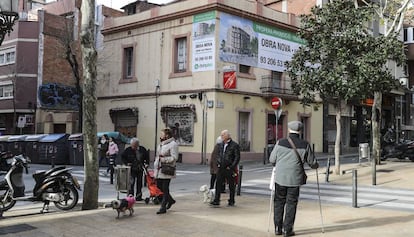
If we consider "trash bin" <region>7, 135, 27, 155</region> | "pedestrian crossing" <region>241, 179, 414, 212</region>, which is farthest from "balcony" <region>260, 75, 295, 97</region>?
"trash bin" <region>7, 135, 27, 155</region>

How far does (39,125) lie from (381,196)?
29963 millimetres

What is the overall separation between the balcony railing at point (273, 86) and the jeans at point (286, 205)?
19349 mm

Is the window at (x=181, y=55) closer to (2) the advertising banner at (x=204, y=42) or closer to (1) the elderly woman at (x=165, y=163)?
(2) the advertising banner at (x=204, y=42)

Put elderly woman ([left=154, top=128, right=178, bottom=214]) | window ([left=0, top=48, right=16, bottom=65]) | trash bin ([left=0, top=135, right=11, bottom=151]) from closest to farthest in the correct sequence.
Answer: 1. elderly woman ([left=154, top=128, right=178, bottom=214])
2. trash bin ([left=0, top=135, right=11, bottom=151])
3. window ([left=0, top=48, right=16, bottom=65])

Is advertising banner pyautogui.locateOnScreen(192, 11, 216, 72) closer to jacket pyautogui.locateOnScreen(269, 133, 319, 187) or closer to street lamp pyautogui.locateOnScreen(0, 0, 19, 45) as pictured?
street lamp pyautogui.locateOnScreen(0, 0, 19, 45)

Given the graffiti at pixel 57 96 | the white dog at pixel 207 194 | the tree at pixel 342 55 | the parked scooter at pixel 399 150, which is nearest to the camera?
the white dog at pixel 207 194

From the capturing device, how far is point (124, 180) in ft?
32.0

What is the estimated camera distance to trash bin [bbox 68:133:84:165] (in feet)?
76.5

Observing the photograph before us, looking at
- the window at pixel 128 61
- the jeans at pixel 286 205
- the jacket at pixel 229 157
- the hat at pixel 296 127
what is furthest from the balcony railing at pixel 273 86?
the jeans at pixel 286 205

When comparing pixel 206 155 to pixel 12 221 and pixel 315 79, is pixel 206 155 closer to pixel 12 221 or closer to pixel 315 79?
pixel 315 79

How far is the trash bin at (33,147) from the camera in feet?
83.0

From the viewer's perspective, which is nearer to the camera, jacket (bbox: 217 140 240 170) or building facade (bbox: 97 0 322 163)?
jacket (bbox: 217 140 240 170)

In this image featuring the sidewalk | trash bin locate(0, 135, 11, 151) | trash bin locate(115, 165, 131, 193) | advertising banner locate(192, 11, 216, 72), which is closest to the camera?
the sidewalk

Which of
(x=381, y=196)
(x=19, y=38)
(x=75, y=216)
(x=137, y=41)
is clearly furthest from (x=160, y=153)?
(x=19, y=38)
